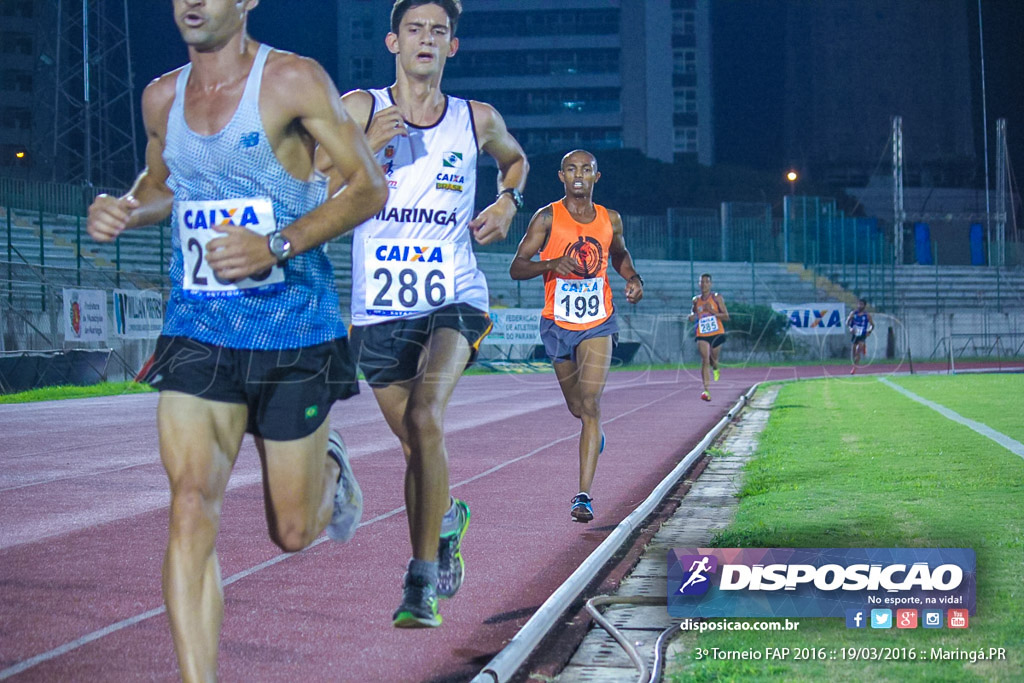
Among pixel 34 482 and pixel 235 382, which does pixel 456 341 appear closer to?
pixel 235 382

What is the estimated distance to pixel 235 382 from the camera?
3.51m

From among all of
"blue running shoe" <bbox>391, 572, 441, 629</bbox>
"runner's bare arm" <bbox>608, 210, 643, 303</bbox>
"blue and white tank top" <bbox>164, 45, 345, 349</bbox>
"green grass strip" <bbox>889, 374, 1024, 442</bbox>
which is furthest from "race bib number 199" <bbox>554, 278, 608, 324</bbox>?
"green grass strip" <bbox>889, 374, 1024, 442</bbox>

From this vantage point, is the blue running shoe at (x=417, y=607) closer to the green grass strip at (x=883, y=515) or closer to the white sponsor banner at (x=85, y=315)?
the green grass strip at (x=883, y=515)

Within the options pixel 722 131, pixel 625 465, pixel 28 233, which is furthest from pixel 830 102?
pixel 625 465

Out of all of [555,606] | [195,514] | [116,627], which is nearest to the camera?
[195,514]

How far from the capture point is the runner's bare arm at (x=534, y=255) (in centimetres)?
705

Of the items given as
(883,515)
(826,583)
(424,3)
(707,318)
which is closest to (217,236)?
(424,3)

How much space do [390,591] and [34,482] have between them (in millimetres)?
5594

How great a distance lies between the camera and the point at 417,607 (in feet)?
13.9

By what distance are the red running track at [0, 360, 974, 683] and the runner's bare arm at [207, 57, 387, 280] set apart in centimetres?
149

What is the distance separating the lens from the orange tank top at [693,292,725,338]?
19.9 meters

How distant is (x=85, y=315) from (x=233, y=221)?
21.4 metres

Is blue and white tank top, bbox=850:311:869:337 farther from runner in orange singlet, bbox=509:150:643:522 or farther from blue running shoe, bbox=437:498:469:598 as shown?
blue running shoe, bbox=437:498:469:598

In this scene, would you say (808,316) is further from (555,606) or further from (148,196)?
(148,196)
